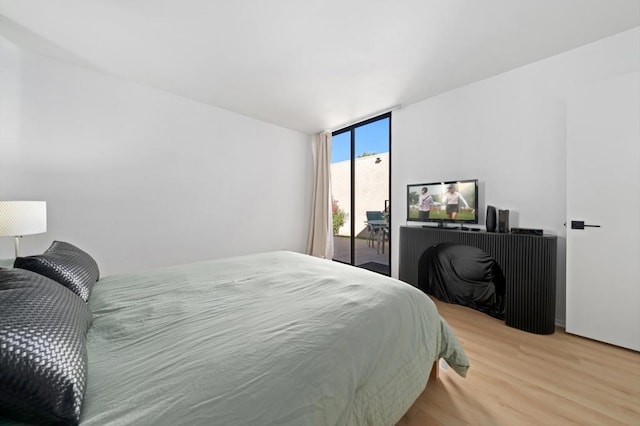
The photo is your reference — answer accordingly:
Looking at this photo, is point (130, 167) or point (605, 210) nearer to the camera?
point (605, 210)

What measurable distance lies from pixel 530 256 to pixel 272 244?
332 cm

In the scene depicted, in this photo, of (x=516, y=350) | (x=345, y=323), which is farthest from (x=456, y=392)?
(x=345, y=323)

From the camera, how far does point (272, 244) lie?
4172 mm

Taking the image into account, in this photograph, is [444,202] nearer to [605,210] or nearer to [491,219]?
[491,219]

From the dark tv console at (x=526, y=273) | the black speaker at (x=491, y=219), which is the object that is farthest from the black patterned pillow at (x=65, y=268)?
the black speaker at (x=491, y=219)

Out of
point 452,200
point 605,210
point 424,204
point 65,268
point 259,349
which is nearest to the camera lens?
point 259,349

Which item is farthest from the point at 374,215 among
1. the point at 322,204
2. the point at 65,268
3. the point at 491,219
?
the point at 65,268

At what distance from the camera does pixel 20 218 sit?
5.79 ft

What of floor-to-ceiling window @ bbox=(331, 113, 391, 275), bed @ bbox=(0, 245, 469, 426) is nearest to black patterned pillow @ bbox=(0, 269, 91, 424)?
bed @ bbox=(0, 245, 469, 426)

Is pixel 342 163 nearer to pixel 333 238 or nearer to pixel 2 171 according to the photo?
pixel 333 238

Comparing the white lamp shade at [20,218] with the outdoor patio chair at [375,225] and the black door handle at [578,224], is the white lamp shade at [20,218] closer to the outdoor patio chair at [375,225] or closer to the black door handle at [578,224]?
the outdoor patio chair at [375,225]

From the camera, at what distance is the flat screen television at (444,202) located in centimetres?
264

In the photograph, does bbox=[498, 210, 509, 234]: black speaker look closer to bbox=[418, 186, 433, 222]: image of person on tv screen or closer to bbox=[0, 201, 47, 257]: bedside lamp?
bbox=[418, 186, 433, 222]: image of person on tv screen

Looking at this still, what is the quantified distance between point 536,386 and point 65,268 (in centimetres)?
268
